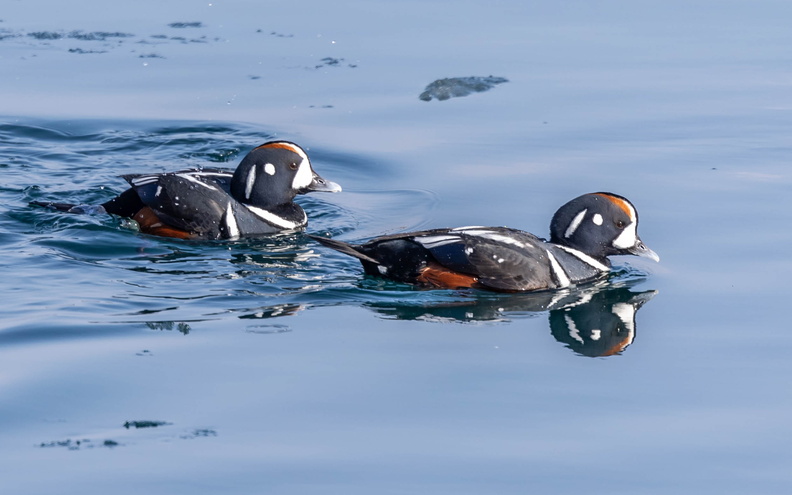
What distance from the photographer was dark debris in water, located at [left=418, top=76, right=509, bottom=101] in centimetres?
1412

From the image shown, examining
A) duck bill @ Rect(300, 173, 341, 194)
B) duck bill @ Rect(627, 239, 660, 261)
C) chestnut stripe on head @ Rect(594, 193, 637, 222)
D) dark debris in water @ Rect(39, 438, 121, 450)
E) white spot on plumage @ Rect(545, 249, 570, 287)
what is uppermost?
chestnut stripe on head @ Rect(594, 193, 637, 222)

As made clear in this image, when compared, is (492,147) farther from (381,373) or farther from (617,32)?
(381,373)

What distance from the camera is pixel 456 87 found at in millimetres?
14258

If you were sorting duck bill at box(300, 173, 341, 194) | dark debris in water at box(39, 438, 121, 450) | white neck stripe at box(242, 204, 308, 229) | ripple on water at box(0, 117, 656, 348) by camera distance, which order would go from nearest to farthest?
dark debris in water at box(39, 438, 121, 450) < ripple on water at box(0, 117, 656, 348) < white neck stripe at box(242, 204, 308, 229) < duck bill at box(300, 173, 341, 194)

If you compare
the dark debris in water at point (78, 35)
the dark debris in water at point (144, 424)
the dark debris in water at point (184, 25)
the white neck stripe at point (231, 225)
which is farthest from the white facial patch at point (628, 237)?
the dark debris in water at point (78, 35)

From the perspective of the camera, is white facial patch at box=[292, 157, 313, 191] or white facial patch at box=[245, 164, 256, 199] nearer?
white facial patch at box=[245, 164, 256, 199]

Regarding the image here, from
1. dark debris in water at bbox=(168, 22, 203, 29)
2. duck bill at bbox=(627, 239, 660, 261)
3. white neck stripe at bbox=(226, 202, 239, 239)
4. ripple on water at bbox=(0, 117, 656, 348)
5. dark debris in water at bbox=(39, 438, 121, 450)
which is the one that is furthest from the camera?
dark debris in water at bbox=(168, 22, 203, 29)

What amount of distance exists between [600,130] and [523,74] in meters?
2.05

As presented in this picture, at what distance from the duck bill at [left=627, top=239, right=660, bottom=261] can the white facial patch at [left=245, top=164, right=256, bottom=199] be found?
366 cm

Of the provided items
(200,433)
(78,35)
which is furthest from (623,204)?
(78,35)

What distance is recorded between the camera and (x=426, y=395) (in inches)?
272

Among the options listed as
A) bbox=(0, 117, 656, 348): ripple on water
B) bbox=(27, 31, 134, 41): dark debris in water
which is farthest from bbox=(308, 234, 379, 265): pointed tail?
bbox=(27, 31, 134, 41): dark debris in water

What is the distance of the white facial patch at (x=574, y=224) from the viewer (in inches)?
379

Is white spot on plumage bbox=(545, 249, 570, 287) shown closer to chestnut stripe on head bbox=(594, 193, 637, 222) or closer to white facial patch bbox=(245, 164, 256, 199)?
chestnut stripe on head bbox=(594, 193, 637, 222)
